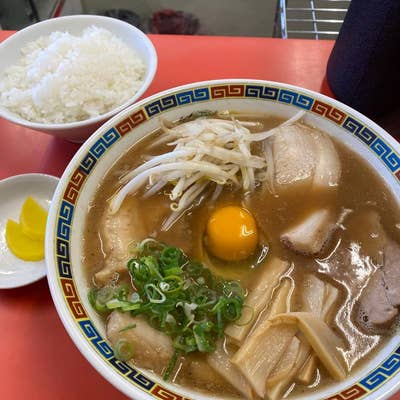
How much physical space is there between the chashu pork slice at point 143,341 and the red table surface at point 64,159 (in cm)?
27

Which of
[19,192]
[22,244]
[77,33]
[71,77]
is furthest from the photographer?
[77,33]

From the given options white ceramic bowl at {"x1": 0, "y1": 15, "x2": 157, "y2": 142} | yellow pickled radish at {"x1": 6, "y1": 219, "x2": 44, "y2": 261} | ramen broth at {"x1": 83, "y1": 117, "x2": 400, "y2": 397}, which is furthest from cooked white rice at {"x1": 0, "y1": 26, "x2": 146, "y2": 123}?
yellow pickled radish at {"x1": 6, "y1": 219, "x2": 44, "y2": 261}

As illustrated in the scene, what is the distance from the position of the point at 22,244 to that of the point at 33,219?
0.11 meters

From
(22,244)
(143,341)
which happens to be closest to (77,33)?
(22,244)

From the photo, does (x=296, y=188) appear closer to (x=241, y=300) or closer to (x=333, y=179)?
(x=333, y=179)

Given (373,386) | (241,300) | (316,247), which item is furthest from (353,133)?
(373,386)

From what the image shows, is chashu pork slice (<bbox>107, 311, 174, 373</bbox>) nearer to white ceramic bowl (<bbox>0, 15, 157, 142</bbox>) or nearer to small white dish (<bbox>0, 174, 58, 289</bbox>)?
small white dish (<bbox>0, 174, 58, 289</bbox>)

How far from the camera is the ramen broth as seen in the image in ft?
4.39

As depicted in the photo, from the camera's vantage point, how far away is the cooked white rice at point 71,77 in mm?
1956

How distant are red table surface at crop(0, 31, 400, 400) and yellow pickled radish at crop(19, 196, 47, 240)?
0.20 meters

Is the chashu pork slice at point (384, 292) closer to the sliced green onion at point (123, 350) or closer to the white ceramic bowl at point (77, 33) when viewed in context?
the sliced green onion at point (123, 350)

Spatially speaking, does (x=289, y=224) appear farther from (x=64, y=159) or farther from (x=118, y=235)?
(x=64, y=159)

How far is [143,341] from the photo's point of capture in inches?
50.5

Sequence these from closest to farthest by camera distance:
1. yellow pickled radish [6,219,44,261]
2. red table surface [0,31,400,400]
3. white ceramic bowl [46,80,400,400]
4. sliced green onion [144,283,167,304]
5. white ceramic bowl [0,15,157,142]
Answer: white ceramic bowl [46,80,400,400]
sliced green onion [144,283,167,304]
red table surface [0,31,400,400]
yellow pickled radish [6,219,44,261]
white ceramic bowl [0,15,157,142]
